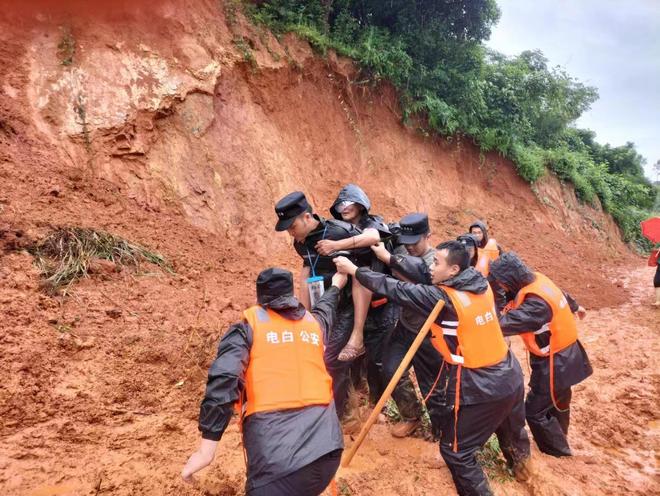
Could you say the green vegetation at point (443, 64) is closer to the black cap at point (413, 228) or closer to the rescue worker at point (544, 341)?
the black cap at point (413, 228)

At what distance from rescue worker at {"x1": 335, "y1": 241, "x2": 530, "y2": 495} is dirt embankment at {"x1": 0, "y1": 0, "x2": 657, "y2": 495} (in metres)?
0.54

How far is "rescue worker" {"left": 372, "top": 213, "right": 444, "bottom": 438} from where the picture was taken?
149 inches

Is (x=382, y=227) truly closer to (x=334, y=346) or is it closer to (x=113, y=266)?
(x=334, y=346)

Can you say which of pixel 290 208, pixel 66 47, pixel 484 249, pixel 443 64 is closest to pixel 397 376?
pixel 290 208

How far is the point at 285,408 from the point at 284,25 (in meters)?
8.28

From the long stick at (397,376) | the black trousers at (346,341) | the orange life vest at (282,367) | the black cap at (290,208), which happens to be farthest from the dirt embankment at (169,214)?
the black cap at (290,208)

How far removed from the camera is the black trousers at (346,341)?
3910 millimetres

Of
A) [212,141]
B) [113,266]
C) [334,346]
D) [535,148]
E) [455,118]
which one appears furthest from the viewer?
[535,148]

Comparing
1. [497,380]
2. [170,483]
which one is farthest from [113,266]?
[497,380]

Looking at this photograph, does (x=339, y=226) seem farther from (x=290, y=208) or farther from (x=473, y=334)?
(x=473, y=334)

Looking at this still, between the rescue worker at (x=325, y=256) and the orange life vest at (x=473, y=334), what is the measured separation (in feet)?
3.00

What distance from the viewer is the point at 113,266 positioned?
4922mm

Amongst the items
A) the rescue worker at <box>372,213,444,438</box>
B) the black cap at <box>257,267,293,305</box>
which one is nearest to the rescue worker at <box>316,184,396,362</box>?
the rescue worker at <box>372,213,444,438</box>

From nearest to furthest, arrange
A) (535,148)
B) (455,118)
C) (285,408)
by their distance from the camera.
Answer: (285,408) < (455,118) < (535,148)
